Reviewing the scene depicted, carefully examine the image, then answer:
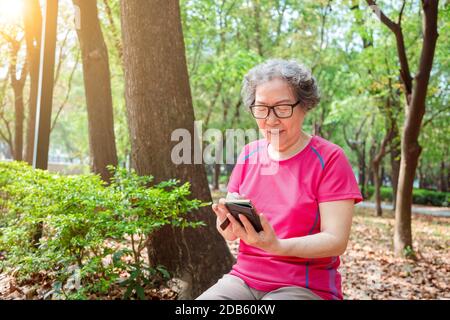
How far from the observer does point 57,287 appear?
3.59 metres

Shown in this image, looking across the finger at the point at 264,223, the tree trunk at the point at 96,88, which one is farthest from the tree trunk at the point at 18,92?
the finger at the point at 264,223

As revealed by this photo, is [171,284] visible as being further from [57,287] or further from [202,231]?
[57,287]

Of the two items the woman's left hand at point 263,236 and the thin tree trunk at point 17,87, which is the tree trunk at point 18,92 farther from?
the woman's left hand at point 263,236

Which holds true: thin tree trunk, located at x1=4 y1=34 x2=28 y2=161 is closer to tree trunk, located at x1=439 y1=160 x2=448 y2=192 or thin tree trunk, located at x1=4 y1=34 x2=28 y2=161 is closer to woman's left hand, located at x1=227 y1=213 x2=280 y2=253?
woman's left hand, located at x1=227 y1=213 x2=280 y2=253

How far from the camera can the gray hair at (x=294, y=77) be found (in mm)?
2381

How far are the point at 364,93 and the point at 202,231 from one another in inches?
503

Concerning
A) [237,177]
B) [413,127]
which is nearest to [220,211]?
[237,177]

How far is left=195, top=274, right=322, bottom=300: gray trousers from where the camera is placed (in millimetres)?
2234

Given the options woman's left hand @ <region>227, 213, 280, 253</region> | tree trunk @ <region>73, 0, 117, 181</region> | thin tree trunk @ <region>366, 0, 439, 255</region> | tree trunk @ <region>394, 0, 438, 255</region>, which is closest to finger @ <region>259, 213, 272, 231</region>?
woman's left hand @ <region>227, 213, 280, 253</region>

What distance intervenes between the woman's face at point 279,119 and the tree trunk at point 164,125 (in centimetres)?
199

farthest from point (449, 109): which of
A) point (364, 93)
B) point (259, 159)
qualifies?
point (259, 159)

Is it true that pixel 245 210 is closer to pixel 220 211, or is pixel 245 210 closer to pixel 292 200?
pixel 220 211

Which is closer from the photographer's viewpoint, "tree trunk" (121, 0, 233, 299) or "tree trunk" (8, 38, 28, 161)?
"tree trunk" (121, 0, 233, 299)

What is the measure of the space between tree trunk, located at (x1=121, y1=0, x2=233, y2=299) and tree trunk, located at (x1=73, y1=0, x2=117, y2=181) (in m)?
2.75
